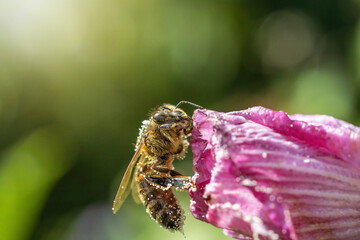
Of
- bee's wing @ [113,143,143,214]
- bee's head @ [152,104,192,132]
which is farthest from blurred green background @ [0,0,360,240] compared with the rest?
bee's head @ [152,104,192,132]

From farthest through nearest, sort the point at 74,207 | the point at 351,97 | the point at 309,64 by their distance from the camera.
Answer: the point at 74,207
the point at 309,64
the point at 351,97

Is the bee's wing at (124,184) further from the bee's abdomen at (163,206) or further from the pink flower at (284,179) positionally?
the pink flower at (284,179)

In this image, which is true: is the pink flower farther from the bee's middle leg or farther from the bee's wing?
the bee's wing

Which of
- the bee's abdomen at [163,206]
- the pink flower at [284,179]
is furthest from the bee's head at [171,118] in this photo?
the pink flower at [284,179]

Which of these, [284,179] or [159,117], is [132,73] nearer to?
[159,117]

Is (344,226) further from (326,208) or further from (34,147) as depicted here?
(34,147)

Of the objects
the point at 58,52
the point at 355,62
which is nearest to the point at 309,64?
the point at 355,62

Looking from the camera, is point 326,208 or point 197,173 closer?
point 326,208
